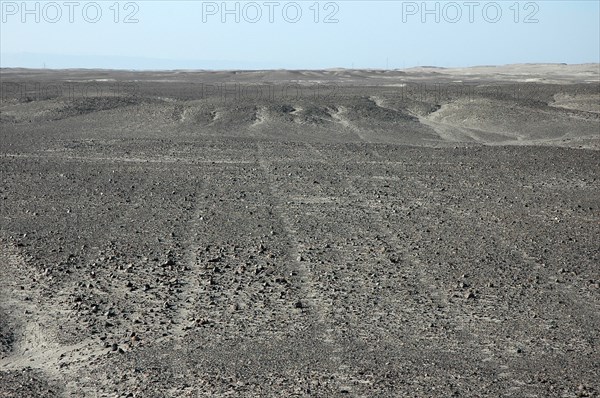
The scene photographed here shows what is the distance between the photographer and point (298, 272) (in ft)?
40.3

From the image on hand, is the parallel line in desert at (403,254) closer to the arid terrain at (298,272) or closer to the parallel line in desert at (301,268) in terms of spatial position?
the arid terrain at (298,272)

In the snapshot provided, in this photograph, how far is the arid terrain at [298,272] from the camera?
8.45 m

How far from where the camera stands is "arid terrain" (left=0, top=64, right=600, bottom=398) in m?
8.45

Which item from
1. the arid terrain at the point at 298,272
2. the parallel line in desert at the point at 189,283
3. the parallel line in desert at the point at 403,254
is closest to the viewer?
the arid terrain at the point at 298,272

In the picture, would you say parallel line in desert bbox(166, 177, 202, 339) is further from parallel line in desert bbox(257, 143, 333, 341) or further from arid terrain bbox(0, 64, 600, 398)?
parallel line in desert bbox(257, 143, 333, 341)

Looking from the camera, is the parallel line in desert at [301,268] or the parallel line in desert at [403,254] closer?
the parallel line in desert at [301,268]

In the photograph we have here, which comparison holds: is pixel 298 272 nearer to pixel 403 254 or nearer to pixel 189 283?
pixel 189 283

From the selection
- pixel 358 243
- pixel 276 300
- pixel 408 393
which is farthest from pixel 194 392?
pixel 358 243

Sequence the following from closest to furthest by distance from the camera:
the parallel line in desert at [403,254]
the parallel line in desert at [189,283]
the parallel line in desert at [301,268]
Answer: the parallel line in desert at [189,283] < the parallel line in desert at [301,268] < the parallel line in desert at [403,254]

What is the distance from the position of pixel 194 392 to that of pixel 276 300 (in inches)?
121

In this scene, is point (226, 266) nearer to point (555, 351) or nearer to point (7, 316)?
point (7, 316)

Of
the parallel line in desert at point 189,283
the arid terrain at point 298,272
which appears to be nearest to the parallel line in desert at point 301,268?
the arid terrain at point 298,272

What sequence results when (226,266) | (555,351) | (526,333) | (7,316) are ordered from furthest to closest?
1. (226,266)
2. (7,316)
3. (526,333)
4. (555,351)

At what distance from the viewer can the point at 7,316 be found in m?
10.4
